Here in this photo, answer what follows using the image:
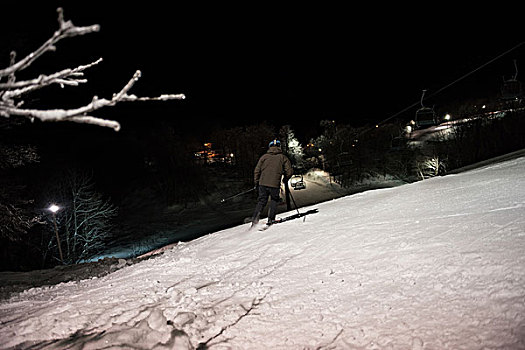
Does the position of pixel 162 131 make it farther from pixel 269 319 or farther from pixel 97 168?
pixel 269 319

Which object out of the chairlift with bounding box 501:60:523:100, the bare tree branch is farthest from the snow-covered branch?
the chairlift with bounding box 501:60:523:100

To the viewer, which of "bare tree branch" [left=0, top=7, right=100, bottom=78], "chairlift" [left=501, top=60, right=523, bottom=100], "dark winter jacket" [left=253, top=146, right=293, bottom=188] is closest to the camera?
"bare tree branch" [left=0, top=7, right=100, bottom=78]

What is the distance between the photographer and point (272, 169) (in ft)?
28.4

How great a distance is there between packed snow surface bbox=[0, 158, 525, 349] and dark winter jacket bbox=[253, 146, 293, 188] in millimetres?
2656

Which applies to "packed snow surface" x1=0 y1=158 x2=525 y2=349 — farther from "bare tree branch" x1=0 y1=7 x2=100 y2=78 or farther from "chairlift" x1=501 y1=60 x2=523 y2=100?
"chairlift" x1=501 y1=60 x2=523 y2=100

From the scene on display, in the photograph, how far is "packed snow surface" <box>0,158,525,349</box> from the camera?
2.79m

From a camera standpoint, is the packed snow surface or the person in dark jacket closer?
the packed snow surface

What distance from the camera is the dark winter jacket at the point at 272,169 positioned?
28.4 feet

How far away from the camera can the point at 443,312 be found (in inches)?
113

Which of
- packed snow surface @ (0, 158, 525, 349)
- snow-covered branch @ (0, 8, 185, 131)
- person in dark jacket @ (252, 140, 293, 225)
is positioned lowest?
packed snow surface @ (0, 158, 525, 349)

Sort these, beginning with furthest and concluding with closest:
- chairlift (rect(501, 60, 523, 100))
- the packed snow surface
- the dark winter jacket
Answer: chairlift (rect(501, 60, 523, 100)) → the dark winter jacket → the packed snow surface

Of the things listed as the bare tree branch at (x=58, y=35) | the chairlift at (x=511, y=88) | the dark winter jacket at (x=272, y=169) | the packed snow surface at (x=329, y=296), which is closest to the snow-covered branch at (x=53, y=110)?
the bare tree branch at (x=58, y=35)

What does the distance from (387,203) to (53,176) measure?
3811cm

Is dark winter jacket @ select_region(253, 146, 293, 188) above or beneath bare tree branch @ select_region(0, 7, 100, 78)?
beneath
